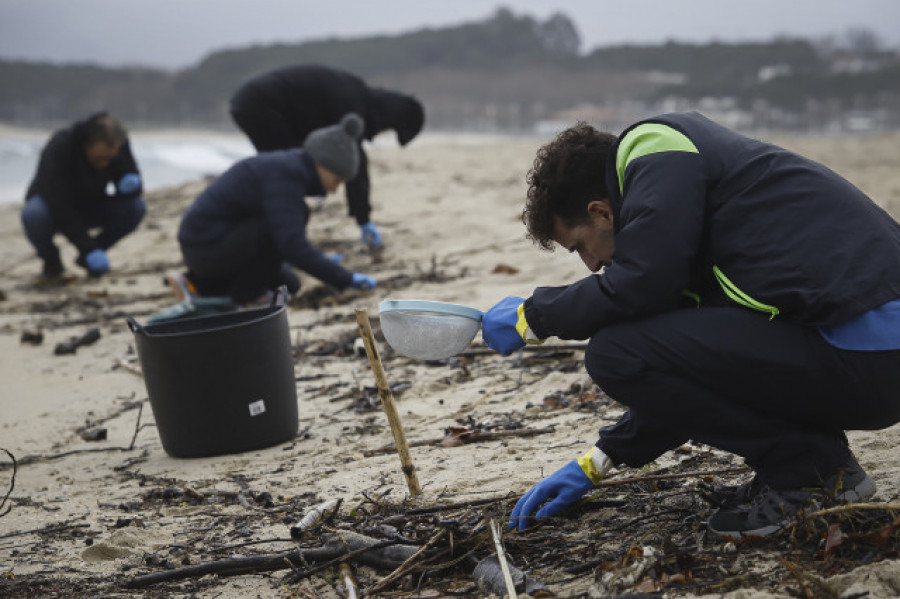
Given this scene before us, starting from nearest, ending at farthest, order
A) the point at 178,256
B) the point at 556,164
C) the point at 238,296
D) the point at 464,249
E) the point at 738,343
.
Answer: the point at 738,343 < the point at 556,164 < the point at 238,296 < the point at 464,249 < the point at 178,256

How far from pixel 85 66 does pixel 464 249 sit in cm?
5504

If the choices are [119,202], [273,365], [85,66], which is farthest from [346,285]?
[85,66]

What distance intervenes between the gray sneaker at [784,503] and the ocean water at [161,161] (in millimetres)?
13610

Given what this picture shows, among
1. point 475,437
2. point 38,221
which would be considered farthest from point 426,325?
point 38,221

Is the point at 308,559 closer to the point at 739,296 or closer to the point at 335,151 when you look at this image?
the point at 739,296

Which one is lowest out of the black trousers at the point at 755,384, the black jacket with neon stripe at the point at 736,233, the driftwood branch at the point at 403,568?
the driftwood branch at the point at 403,568

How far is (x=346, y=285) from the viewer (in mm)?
5520

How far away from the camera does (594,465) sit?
2.38 m

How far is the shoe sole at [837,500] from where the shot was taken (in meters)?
2.06

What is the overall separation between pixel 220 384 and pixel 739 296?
2025 millimetres

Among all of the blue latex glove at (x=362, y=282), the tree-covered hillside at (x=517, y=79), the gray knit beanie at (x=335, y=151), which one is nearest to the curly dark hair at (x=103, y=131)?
the gray knit beanie at (x=335, y=151)

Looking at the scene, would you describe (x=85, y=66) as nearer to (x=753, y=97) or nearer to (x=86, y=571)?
(x=753, y=97)

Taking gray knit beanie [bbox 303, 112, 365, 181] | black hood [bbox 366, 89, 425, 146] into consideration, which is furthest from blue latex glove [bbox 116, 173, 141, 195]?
gray knit beanie [bbox 303, 112, 365, 181]

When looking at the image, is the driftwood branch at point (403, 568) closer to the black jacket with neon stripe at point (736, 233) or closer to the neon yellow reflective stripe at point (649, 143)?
the black jacket with neon stripe at point (736, 233)
